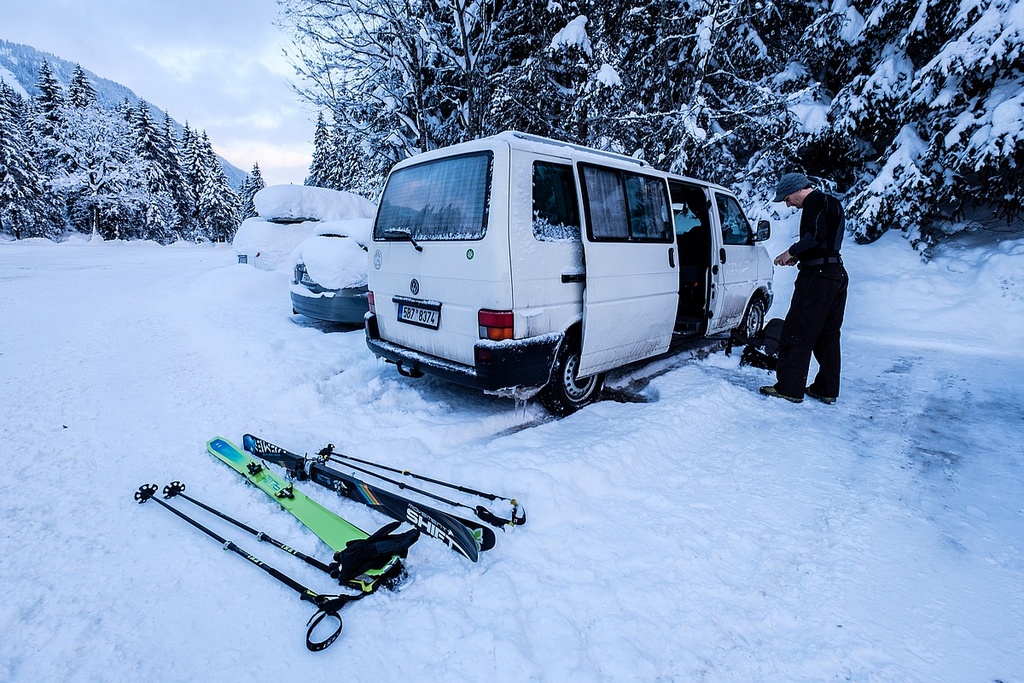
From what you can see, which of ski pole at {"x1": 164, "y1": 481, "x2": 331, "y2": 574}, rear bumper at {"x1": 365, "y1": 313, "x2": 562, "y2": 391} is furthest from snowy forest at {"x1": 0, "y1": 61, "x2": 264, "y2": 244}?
rear bumper at {"x1": 365, "y1": 313, "x2": 562, "y2": 391}

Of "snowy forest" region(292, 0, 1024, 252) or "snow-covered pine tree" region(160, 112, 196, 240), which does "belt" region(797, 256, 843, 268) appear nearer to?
"snowy forest" region(292, 0, 1024, 252)

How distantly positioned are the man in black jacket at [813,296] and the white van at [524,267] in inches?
42.2

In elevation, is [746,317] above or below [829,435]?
above

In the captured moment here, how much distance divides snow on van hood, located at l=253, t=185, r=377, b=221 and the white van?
25.5 feet

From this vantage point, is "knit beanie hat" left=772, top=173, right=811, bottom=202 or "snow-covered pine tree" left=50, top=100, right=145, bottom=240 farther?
"snow-covered pine tree" left=50, top=100, right=145, bottom=240

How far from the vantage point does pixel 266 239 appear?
10531 millimetres

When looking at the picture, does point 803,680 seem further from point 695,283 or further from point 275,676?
point 695,283

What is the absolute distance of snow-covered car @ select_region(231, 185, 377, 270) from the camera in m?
10.5

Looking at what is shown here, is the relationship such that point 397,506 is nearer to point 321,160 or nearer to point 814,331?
point 814,331

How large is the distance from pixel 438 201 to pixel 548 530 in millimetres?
2559

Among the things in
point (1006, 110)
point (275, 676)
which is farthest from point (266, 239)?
point (1006, 110)

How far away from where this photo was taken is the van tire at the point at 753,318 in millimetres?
6404

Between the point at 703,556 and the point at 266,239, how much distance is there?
11.0 m

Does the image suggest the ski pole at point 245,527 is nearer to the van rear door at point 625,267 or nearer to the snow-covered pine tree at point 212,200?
the van rear door at point 625,267
